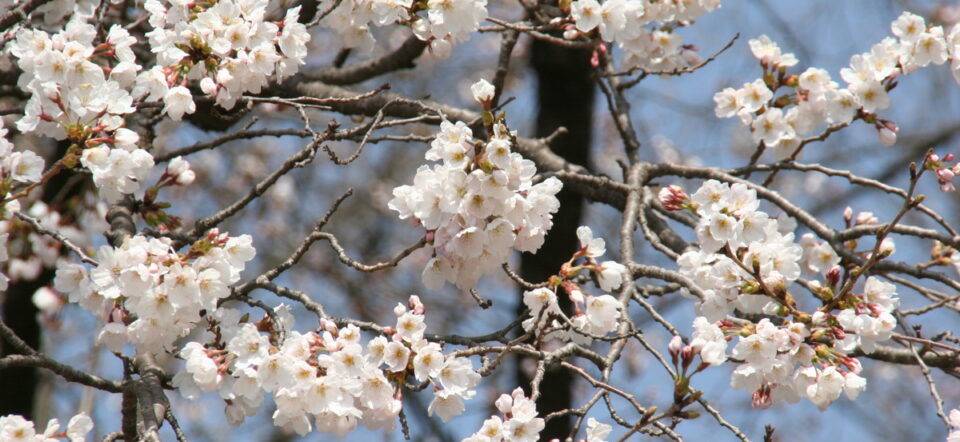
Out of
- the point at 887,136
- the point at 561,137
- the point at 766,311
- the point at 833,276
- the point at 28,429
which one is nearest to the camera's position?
the point at 28,429

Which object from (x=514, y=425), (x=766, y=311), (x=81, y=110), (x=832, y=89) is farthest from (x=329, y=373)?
(x=832, y=89)

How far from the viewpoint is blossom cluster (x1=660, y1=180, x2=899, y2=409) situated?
7.38ft

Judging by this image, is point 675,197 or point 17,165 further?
point 675,197

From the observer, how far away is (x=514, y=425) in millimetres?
2105

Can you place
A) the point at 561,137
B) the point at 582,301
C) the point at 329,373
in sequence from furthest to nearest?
the point at 561,137 < the point at 582,301 < the point at 329,373

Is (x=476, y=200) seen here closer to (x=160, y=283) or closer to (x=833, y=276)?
(x=160, y=283)

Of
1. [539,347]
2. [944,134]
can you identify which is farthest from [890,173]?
[539,347]

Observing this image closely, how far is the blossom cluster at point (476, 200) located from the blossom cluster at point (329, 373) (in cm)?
18

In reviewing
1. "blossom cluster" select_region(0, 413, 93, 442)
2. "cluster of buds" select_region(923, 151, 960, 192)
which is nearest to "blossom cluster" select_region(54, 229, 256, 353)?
"blossom cluster" select_region(0, 413, 93, 442)

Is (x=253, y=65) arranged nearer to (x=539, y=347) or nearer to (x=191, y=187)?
(x=539, y=347)

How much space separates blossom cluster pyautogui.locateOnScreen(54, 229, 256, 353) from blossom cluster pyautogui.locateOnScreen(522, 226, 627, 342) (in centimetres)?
68

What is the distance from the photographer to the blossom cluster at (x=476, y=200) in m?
2.10

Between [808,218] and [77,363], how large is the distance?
428 cm

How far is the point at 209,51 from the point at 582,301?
112 centimetres
